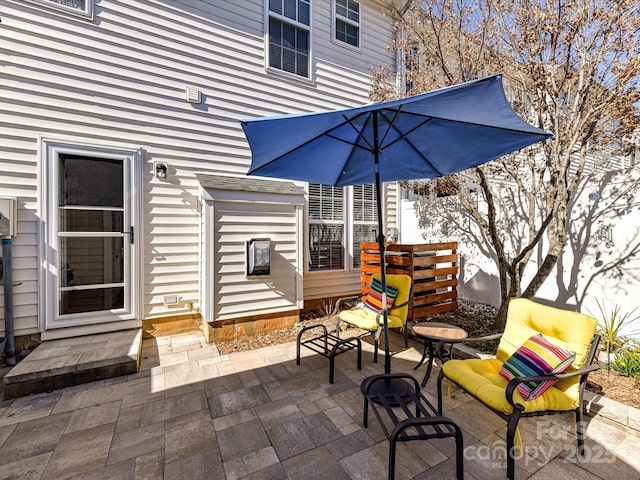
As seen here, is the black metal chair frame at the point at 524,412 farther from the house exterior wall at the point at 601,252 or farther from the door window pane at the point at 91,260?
the door window pane at the point at 91,260

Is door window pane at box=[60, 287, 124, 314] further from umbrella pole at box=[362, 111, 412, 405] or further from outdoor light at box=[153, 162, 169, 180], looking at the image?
umbrella pole at box=[362, 111, 412, 405]

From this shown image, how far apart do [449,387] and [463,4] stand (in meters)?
4.59

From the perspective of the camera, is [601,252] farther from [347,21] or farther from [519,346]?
[347,21]

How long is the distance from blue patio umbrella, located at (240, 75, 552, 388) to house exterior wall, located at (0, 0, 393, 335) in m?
1.49

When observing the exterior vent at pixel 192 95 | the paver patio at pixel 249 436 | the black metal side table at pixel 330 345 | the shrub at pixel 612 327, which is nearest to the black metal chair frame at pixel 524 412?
the paver patio at pixel 249 436

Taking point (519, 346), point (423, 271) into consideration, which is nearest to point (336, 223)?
point (423, 271)

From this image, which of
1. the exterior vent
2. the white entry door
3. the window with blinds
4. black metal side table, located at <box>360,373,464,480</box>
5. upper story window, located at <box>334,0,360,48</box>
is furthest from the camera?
upper story window, located at <box>334,0,360,48</box>

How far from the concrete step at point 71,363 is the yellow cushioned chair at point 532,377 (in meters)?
3.34

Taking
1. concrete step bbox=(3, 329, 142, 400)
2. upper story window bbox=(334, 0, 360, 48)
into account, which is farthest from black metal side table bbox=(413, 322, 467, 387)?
upper story window bbox=(334, 0, 360, 48)

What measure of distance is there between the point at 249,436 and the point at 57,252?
3.38m

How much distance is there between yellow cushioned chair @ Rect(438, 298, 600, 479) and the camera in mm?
1900

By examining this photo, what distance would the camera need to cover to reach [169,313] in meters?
4.25

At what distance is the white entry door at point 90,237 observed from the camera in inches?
141

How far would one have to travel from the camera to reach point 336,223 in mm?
5637
